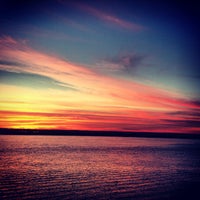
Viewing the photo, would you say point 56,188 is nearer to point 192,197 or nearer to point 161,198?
point 161,198

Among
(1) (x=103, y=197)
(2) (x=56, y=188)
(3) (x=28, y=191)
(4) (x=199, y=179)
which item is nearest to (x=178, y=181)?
(4) (x=199, y=179)

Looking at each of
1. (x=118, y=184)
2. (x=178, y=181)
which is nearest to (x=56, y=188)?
(x=118, y=184)

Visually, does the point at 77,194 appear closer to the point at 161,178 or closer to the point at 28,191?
the point at 28,191

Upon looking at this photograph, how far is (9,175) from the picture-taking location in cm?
4116

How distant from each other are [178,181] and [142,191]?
10.2 meters

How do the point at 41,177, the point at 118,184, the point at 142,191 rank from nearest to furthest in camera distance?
1. the point at 142,191
2. the point at 118,184
3. the point at 41,177

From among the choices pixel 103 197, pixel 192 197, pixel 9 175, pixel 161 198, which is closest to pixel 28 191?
pixel 103 197

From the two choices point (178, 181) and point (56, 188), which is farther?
point (178, 181)

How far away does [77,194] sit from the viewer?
99.6 ft

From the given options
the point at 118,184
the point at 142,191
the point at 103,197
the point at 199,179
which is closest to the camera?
the point at 103,197

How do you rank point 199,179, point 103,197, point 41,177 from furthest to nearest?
Result: 1. point 199,179
2. point 41,177
3. point 103,197

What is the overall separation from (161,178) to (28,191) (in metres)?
20.9

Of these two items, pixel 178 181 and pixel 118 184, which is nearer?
pixel 118 184

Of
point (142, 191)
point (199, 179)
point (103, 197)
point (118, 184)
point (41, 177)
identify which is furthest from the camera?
point (199, 179)
